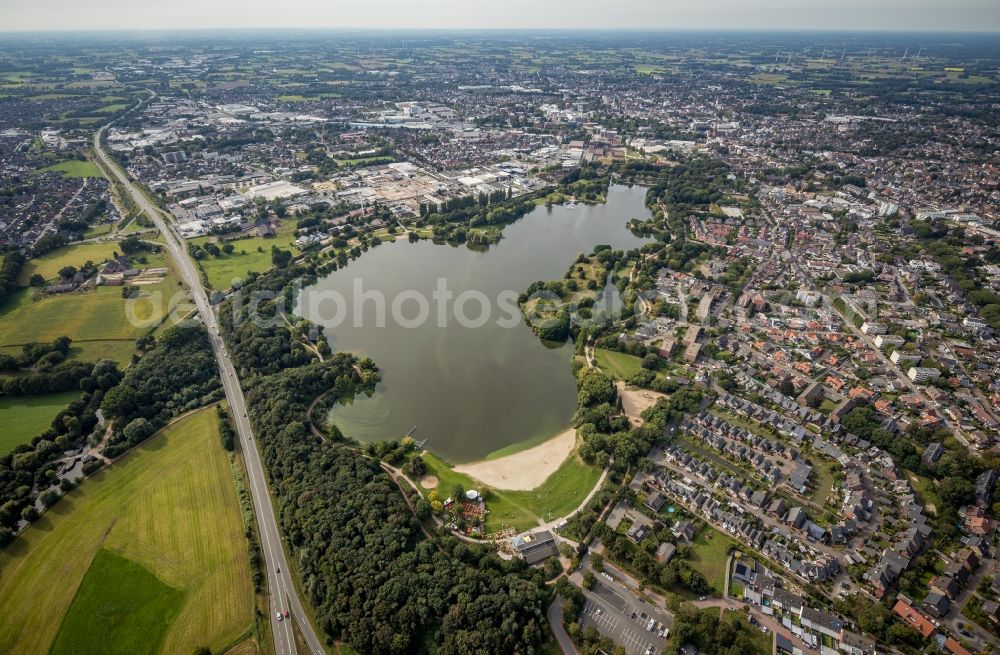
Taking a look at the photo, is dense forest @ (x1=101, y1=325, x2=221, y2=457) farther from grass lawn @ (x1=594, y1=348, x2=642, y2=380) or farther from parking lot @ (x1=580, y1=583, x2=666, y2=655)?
grass lawn @ (x1=594, y1=348, x2=642, y2=380)

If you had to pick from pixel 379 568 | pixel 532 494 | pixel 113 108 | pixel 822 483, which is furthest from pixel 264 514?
pixel 113 108

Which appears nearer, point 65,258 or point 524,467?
point 524,467

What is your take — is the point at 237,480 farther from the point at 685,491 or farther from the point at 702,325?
the point at 702,325

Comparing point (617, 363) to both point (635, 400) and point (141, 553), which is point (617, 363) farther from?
point (141, 553)

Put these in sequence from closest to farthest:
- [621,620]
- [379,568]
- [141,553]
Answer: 1. [621,620]
2. [379,568]
3. [141,553]

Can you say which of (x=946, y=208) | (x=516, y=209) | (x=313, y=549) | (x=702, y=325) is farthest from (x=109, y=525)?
(x=946, y=208)

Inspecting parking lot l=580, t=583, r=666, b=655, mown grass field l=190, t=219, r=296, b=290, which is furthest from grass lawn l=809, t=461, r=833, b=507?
mown grass field l=190, t=219, r=296, b=290
